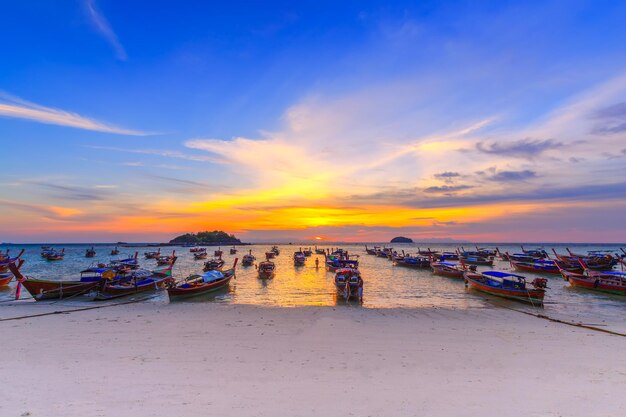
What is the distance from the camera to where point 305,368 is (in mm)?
10523

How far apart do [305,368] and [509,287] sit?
81.5 ft

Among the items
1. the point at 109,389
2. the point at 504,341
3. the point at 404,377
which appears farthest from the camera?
the point at 504,341

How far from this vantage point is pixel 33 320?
17922mm

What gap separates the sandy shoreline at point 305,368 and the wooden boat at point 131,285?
969 centimetres

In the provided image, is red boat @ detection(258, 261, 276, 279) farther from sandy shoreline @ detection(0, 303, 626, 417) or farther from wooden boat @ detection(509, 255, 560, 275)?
wooden boat @ detection(509, 255, 560, 275)

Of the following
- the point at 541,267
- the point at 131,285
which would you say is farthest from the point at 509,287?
the point at 541,267

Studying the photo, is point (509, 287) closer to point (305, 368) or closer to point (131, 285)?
point (305, 368)

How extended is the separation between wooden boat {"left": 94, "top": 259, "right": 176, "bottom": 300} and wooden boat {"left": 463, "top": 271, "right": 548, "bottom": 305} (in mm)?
28277

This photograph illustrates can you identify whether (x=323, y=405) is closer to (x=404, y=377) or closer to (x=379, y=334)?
(x=404, y=377)

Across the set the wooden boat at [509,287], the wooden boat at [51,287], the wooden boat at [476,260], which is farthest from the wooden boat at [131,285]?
the wooden boat at [476,260]

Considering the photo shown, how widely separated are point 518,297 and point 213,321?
23.8 meters

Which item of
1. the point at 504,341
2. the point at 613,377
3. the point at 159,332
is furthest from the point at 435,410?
the point at 159,332

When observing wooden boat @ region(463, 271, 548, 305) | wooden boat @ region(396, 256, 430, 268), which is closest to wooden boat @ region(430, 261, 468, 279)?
wooden boat @ region(396, 256, 430, 268)

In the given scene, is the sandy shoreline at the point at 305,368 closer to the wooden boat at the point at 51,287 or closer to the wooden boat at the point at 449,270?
the wooden boat at the point at 51,287
